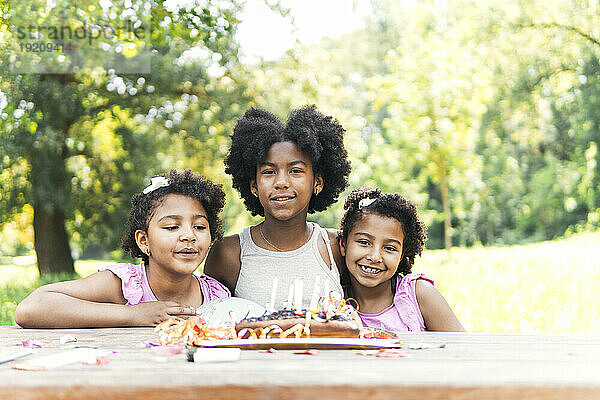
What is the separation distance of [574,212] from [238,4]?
53.2 ft

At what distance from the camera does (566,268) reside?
30.9 ft

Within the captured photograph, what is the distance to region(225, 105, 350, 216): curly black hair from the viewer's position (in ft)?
8.32

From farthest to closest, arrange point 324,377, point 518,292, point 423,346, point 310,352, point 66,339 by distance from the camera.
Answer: point 518,292
point 66,339
point 423,346
point 310,352
point 324,377

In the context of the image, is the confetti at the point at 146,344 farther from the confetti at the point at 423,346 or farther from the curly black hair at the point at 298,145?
the curly black hair at the point at 298,145

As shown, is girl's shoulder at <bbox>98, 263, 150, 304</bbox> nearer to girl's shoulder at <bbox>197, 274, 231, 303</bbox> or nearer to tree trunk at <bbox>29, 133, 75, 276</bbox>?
girl's shoulder at <bbox>197, 274, 231, 303</bbox>

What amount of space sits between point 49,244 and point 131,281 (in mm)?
7293

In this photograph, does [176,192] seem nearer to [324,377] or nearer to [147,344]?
[147,344]

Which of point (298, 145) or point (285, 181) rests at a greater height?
point (298, 145)

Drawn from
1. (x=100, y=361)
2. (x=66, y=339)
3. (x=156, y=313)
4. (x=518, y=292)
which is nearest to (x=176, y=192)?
(x=156, y=313)

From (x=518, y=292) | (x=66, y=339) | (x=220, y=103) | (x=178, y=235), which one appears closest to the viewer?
(x=66, y=339)

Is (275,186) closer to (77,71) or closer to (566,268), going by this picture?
(77,71)

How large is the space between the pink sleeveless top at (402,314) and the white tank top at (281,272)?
190mm

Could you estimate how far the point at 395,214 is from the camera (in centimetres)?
252

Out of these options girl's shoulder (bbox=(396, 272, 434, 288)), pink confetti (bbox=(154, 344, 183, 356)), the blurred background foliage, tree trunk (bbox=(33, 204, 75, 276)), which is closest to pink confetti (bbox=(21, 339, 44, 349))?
pink confetti (bbox=(154, 344, 183, 356))
